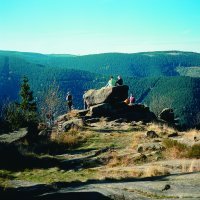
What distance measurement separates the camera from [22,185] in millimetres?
12039

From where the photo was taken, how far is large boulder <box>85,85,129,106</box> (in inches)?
1635

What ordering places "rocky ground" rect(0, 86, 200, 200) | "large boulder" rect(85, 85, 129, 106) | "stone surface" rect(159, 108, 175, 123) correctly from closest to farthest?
"rocky ground" rect(0, 86, 200, 200) < "large boulder" rect(85, 85, 129, 106) < "stone surface" rect(159, 108, 175, 123)

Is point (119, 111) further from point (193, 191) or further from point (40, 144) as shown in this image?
point (193, 191)

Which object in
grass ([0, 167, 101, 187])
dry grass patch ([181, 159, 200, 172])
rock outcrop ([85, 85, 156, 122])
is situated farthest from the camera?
rock outcrop ([85, 85, 156, 122])

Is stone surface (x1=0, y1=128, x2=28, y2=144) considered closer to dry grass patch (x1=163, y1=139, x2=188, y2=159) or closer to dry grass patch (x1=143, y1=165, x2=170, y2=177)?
dry grass patch (x1=163, y1=139, x2=188, y2=159)

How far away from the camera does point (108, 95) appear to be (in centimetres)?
4150

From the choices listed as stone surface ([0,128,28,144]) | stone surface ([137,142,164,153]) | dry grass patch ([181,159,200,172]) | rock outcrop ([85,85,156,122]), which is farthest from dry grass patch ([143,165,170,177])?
rock outcrop ([85,85,156,122])

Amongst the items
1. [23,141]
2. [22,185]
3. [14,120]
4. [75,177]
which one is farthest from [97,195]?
[14,120]

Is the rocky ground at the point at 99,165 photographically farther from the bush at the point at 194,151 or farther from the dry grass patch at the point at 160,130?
the dry grass patch at the point at 160,130

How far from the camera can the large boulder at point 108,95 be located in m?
41.5

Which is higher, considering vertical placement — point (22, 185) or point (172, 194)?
point (172, 194)

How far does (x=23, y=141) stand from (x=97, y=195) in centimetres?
1615

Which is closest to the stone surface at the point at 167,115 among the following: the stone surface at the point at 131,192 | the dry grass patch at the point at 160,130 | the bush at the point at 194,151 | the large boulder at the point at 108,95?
the large boulder at the point at 108,95

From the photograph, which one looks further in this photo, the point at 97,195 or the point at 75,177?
the point at 75,177
